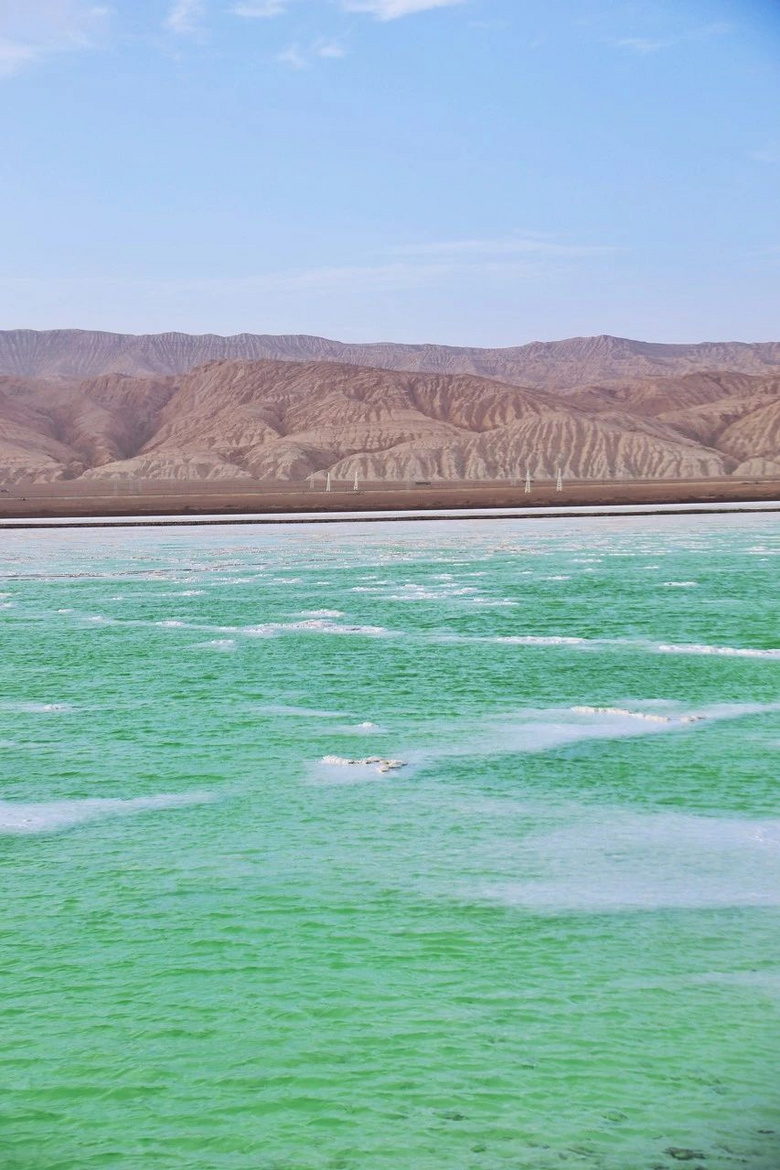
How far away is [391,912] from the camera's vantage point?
7141 millimetres

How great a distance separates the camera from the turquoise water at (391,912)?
510 centimetres

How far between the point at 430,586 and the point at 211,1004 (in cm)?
2060

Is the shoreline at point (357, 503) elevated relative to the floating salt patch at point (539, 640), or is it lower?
elevated

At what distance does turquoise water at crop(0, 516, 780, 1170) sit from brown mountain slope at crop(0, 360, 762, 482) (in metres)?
110

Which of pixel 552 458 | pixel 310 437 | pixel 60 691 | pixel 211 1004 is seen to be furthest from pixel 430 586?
pixel 310 437

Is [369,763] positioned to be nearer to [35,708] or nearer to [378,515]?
[35,708]

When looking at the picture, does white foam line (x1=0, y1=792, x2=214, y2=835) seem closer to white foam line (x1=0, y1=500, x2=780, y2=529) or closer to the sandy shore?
white foam line (x1=0, y1=500, x2=780, y2=529)

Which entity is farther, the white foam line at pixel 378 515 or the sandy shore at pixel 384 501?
the sandy shore at pixel 384 501

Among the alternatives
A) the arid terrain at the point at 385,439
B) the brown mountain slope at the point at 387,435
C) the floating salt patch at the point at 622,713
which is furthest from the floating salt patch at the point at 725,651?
the brown mountain slope at the point at 387,435

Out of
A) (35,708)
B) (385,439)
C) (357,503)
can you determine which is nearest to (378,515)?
(357,503)

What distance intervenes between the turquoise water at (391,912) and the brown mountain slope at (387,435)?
11031 centimetres

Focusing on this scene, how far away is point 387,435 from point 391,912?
493 ft

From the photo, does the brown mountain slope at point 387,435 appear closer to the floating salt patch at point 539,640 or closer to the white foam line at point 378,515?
the white foam line at point 378,515

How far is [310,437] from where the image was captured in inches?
6250
